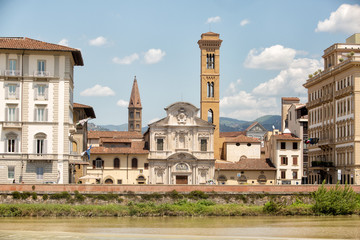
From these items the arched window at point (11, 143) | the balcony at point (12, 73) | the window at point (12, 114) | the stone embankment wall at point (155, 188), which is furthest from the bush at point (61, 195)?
the balcony at point (12, 73)

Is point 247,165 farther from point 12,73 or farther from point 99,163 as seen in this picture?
point 12,73

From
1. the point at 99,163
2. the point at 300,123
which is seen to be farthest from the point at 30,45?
the point at 300,123

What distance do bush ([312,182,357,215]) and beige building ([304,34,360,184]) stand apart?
9.84 meters

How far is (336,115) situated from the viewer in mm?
80625

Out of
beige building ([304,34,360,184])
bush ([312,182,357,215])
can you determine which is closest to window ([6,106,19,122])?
bush ([312,182,357,215])

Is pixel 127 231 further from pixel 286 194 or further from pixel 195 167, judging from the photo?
pixel 195 167

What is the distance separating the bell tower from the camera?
10588 cm

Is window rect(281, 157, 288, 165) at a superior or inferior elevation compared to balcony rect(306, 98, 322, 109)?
inferior

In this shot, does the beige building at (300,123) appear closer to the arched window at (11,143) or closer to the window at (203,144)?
the window at (203,144)

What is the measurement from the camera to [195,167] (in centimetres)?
8725

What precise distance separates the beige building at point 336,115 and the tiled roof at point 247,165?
5518 mm

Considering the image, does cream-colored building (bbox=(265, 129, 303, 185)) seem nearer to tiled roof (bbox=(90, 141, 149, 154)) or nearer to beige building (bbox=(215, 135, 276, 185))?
beige building (bbox=(215, 135, 276, 185))

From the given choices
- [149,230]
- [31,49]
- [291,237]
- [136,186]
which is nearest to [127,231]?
[149,230]

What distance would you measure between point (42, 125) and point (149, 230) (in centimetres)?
2310
